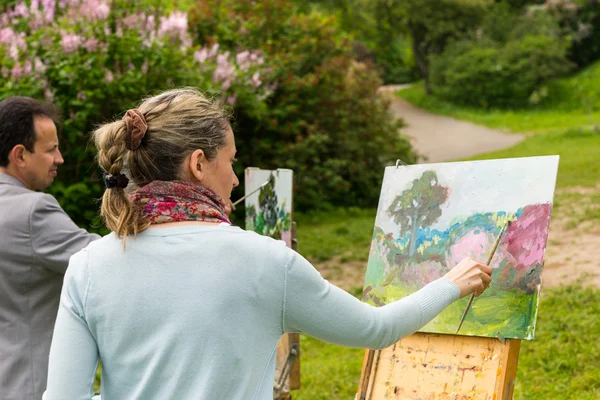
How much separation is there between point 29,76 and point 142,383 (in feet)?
19.8

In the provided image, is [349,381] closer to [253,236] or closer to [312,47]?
[253,236]

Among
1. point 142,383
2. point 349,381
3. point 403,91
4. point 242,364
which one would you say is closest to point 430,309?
point 242,364

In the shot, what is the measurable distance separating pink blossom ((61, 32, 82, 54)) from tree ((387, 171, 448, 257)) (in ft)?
16.5

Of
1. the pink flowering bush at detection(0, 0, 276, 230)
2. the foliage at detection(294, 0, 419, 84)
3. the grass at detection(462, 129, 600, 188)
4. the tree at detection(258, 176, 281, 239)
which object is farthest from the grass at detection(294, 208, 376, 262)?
the foliage at detection(294, 0, 419, 84)

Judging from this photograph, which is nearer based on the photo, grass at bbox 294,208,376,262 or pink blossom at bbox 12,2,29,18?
pink blossom at bbox 12,2,29,18

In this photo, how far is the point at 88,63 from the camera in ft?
23.2

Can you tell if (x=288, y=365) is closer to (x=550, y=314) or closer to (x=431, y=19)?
(x=550, y=314)

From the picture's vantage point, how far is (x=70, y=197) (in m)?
7.48

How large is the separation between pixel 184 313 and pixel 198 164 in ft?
1.05

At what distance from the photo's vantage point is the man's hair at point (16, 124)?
7.81 feet

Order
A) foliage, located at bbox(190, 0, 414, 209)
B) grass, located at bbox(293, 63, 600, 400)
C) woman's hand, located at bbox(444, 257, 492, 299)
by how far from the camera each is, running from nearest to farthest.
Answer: woman's hand, located at bbox(444, 257, 492, 299)
grass, located at bbox(293, 63, 600, 400)
foliage, located at bbox(190, 0, 414, 209)

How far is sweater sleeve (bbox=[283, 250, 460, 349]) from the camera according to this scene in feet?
4.84

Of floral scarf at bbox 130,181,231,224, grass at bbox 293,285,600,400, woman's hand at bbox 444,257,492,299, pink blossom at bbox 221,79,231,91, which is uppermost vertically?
floral scarf at bbox 130,181,231,224

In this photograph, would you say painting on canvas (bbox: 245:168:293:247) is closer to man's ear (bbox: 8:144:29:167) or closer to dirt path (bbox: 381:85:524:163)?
man's ear (bbox: 8:144:29:167)
